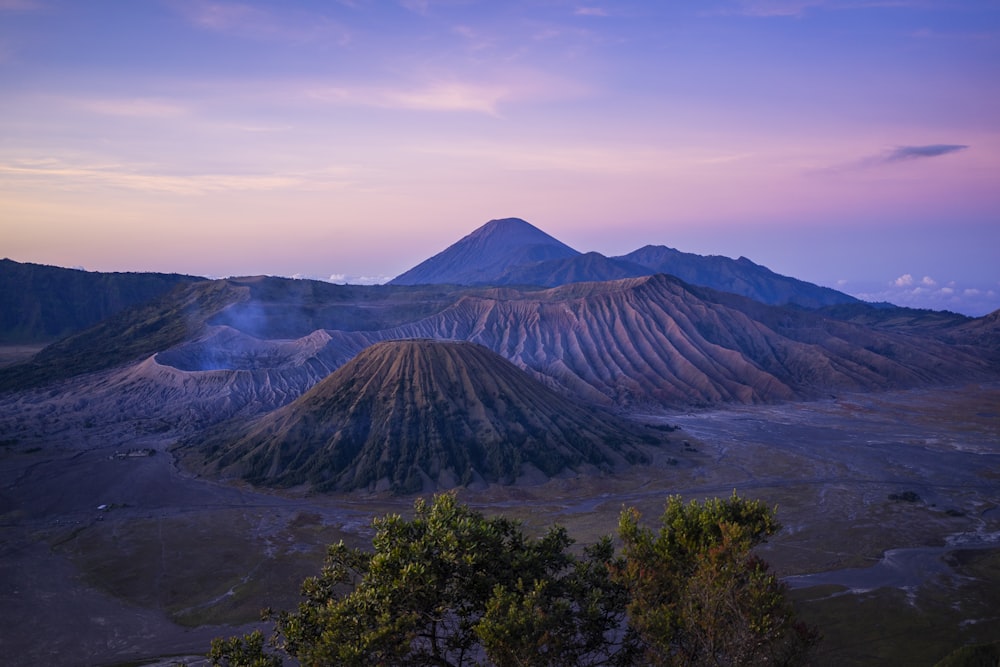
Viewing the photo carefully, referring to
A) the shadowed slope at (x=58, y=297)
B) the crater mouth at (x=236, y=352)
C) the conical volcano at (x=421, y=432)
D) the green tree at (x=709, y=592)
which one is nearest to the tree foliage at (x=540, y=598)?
the green tree at (x=709, y=592)

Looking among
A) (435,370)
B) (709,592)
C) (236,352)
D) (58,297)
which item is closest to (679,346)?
(435,370)

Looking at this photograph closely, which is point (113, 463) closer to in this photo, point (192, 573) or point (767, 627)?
point (192, 573)

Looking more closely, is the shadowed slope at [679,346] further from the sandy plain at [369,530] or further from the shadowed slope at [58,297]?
the shadowed slope at [58,297]

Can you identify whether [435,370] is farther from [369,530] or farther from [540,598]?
[540,598]

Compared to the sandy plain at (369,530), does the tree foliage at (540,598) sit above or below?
above

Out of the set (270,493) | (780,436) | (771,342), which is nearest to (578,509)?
(270,493)

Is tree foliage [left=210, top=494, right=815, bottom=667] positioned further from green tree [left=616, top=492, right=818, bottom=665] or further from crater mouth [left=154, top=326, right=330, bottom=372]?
crater mouth [left=154, top=326, right=330, bottom=372]
